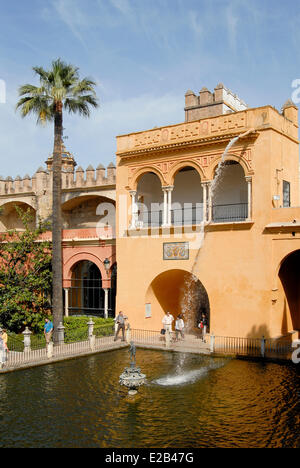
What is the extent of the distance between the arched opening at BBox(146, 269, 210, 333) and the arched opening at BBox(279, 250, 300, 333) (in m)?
3.53

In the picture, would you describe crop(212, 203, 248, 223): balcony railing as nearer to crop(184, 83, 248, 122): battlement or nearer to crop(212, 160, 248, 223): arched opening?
crop(212, 160, 248, 223): arched opening

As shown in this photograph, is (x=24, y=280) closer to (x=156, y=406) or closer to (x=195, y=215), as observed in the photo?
(x=195, y=215)

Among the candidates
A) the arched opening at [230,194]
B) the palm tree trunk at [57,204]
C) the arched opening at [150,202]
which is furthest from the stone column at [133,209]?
the arched opening at [230,194]

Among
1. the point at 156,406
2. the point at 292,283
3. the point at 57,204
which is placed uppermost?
the point at 57,204

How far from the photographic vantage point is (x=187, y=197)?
2303 cm

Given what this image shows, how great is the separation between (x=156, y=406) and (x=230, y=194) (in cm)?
1204

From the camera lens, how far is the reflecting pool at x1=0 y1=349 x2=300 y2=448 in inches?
377

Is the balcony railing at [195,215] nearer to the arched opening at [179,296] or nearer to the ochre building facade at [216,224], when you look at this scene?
the ochre building facade at [216,224]

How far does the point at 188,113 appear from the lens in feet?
81.7

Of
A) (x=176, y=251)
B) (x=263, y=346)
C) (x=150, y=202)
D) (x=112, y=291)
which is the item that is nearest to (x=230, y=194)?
(x=176, y=251)

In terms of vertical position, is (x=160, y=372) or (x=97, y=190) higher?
(x=97, y=190)
